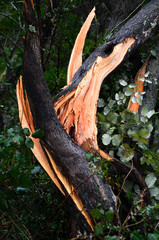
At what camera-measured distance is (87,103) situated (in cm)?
178

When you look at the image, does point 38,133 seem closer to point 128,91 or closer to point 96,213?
point 96,213

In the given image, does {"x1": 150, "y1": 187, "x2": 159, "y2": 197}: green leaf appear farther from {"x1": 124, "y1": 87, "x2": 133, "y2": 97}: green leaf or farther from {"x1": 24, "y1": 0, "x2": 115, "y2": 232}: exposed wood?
{"x1": 124, "y1": 87, "x2": 133, "y2": 97}: green leaf

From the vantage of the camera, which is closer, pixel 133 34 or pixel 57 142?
pixel 57 142

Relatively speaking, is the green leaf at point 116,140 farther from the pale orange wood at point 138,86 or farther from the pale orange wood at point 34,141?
the pale orange wood at point 34,141

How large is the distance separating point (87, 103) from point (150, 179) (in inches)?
Result: 30.0

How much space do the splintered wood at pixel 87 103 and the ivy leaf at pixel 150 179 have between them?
1.50 ft

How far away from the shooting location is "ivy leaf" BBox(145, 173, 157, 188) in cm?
162

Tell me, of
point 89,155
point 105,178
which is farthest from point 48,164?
point 105,178

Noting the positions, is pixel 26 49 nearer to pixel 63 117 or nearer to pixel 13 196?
pixel 63 117

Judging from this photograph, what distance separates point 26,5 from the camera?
1590 millimetres

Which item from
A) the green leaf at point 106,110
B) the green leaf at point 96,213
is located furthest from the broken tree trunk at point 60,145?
the green leaf at point 106,110

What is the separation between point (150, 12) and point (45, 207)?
2.14 m

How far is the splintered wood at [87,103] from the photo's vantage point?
65.6 inches

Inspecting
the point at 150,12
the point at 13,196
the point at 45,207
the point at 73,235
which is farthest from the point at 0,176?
the point at 150,12
